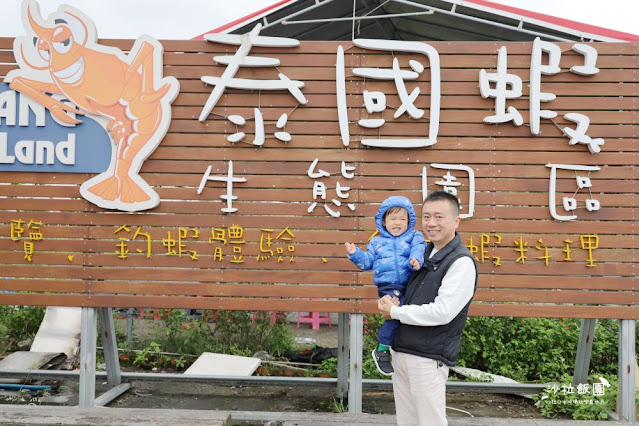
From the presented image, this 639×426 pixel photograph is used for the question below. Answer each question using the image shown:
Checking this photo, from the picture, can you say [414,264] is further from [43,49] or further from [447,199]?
[43,49]

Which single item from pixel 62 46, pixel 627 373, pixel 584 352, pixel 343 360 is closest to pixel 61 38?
pixel 62 46

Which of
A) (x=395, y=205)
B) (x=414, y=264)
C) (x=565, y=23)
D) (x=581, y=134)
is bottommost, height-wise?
(x=414, y=264)

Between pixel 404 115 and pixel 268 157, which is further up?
pixel 404 115

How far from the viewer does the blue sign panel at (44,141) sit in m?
5.24

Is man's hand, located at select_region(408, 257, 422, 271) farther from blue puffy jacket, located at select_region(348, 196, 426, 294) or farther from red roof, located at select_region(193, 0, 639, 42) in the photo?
red roof, located at select_region(193, 0, 639, 42)

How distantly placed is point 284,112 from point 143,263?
2.04m

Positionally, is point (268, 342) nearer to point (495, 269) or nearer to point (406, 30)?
point (495, 269)

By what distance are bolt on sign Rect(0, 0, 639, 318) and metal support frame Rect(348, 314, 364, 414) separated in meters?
0.22

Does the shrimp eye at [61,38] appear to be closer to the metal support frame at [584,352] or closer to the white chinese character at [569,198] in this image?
the white chinese character at [569,198]

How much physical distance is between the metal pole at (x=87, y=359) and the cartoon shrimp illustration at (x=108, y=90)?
112 centimetres

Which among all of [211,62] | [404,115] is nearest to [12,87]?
[211,62]

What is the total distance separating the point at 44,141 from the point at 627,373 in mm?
6090

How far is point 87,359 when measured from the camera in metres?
5.19

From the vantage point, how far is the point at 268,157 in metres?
5.25
